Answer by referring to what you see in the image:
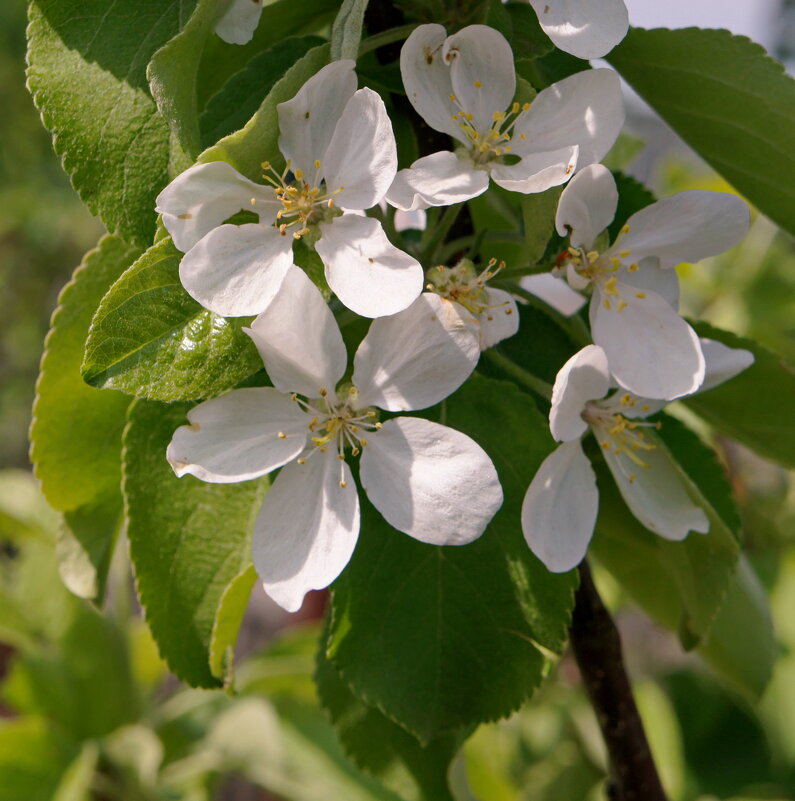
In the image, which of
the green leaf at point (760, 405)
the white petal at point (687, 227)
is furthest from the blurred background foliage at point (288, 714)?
the white petal at point (687, 227)

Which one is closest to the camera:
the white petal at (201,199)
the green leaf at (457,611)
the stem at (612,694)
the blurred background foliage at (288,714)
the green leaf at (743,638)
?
the white petal at (201,199)

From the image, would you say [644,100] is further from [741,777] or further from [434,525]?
[741,777]

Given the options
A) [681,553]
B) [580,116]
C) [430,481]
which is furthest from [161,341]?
[681,553]

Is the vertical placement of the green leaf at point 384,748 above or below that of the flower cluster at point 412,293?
below

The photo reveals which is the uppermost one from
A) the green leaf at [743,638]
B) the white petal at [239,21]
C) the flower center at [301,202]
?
the white petal at [239,21]

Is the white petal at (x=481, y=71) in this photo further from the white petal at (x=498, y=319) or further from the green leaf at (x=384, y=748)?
the green leaf at (x=384, y=748)

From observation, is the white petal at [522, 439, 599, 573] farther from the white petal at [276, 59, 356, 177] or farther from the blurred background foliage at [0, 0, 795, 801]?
the blurred background foliage at [0, 0, 795, 801]
